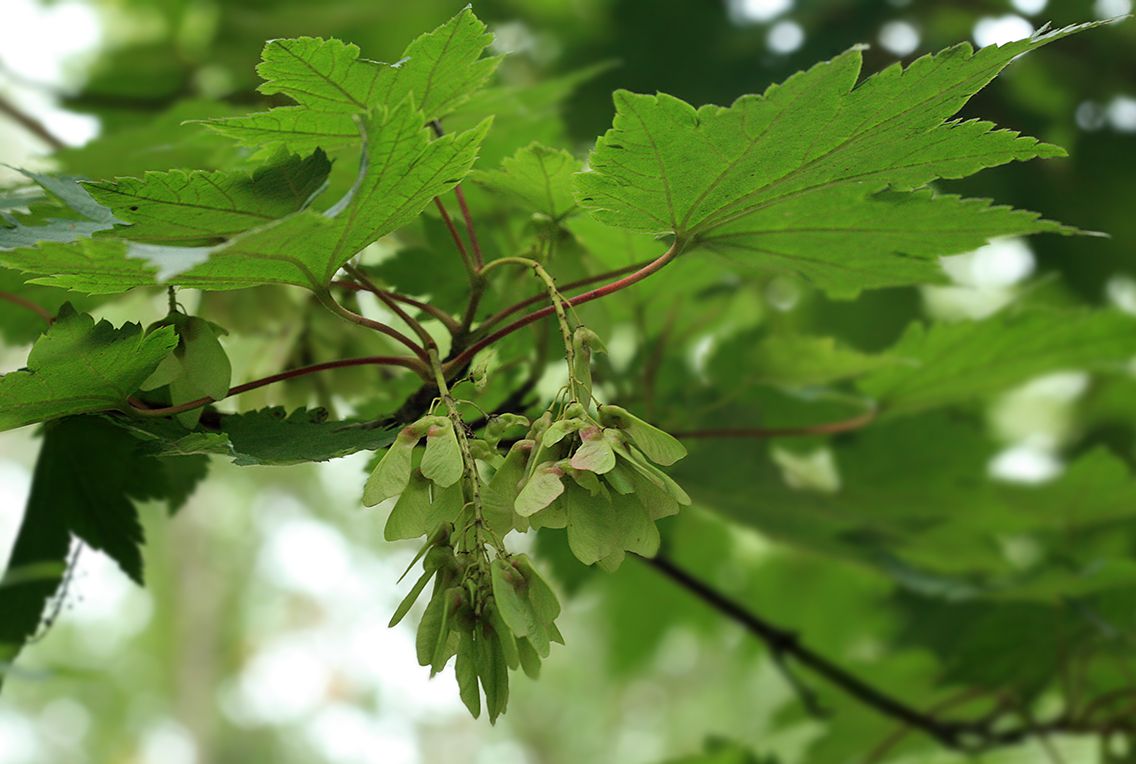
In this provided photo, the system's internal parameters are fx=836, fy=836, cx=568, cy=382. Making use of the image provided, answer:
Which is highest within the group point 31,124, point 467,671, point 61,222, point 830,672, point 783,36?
point 783,36

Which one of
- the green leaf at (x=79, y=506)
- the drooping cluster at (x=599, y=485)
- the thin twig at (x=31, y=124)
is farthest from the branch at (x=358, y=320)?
the thin twig at (x=31, y=124)

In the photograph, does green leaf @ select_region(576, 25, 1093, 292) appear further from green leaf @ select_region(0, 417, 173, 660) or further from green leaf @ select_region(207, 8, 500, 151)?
green leaf @ select_region(0, 417, 173, 660)

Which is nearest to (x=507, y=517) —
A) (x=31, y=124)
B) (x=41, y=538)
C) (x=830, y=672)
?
(x=41, y=538)

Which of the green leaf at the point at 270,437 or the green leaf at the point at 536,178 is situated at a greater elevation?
the green leaf at the point at 536,178

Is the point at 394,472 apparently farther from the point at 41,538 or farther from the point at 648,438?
the point at 41,538

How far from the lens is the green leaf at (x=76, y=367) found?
1.32ft

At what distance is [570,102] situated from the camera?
1.56 m

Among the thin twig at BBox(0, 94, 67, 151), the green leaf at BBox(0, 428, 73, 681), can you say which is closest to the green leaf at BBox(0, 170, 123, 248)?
the green leaf at BBox(0, 428, 73, 681)

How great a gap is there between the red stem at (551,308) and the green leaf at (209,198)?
118 millimetres

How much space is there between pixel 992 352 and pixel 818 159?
0.53 meters

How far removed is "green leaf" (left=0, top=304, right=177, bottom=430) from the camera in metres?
0.40

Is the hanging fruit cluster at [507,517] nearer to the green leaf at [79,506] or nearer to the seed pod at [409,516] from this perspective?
the seed pod at [409,516]

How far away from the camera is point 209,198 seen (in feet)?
1.32

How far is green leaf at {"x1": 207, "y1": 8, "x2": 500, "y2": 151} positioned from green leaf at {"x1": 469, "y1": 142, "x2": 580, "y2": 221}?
0.04 metres
